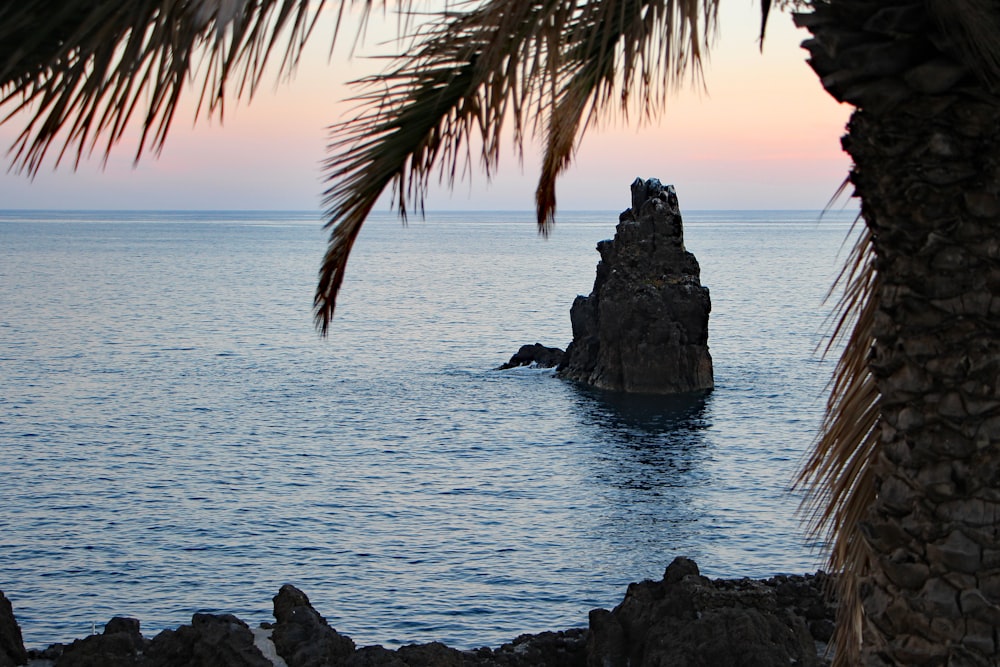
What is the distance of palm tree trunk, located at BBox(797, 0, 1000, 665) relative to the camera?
5141mm

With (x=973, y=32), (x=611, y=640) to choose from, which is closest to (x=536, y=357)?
(x=611, y=640)

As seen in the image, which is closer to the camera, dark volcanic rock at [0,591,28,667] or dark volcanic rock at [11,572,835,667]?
dark volcanic rock at [11,572,835,667]

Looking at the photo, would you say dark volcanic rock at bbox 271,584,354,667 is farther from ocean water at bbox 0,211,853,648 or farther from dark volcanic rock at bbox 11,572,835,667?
ocean water at bbox 0,211,853,648

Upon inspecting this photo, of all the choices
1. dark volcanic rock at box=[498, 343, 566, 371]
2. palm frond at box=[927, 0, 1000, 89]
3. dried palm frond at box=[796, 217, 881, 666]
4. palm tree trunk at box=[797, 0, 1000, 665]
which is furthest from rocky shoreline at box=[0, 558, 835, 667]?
dark volcanic rock at box=[498, 343, 566, 371]

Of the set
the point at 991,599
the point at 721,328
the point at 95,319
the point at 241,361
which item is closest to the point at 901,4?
the point at 991,599

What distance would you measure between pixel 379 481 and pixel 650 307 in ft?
72.7

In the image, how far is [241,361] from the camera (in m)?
94.5

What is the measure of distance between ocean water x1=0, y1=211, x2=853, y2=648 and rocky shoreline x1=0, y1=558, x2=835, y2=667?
8437 millimetres

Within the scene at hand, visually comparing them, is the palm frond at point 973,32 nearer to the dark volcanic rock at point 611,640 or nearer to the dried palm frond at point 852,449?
the dried palm frond at point 852,449

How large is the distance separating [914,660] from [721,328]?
10676 centimetres

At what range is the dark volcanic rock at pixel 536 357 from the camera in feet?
269

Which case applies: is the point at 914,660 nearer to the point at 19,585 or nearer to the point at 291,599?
the point at 291,599

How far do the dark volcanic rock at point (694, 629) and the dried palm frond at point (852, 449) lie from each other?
530 inches

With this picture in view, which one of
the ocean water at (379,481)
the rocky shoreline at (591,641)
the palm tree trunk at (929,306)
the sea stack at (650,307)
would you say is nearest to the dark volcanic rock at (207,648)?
the rocky shoreline at (591,641)
